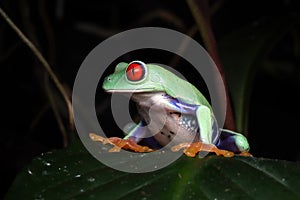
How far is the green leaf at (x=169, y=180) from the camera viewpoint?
0.88 metres

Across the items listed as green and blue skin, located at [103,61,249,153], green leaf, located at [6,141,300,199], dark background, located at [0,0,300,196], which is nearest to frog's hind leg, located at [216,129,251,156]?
green and blue skin, located at [103,61,249,153]

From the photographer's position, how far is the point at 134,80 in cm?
125

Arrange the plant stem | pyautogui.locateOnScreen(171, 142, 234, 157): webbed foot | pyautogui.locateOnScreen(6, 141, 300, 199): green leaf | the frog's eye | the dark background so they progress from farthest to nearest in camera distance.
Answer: the dark background → the plant stem → the frog's eye → pyautogui.locateOnScreen(171, 142, 234, 157): webbed foot → pyautogui.locateOnScreen(6, 141, 300, 199): green leaf

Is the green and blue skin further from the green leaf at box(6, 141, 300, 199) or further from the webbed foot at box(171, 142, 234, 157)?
the green leaf at box(6, 141, 300, 199)

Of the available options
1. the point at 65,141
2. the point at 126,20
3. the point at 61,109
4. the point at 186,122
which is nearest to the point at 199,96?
the point at 186,122

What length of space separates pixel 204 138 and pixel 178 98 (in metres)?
0.14

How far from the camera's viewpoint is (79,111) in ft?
5.25

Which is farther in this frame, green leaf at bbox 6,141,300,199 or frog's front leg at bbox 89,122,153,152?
frog's front leg at bbox 89,122,153,152

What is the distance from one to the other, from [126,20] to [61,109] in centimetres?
102

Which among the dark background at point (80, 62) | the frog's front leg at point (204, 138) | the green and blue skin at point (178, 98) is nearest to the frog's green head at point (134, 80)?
the green and blue skin at point (178, 98)

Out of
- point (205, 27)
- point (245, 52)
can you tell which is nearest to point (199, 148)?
point (205, 27)

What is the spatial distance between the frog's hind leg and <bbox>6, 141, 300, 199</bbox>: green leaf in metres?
0.23

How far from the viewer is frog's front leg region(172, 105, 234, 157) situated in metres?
1.15

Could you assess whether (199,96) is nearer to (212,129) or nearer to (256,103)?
(212,129)
